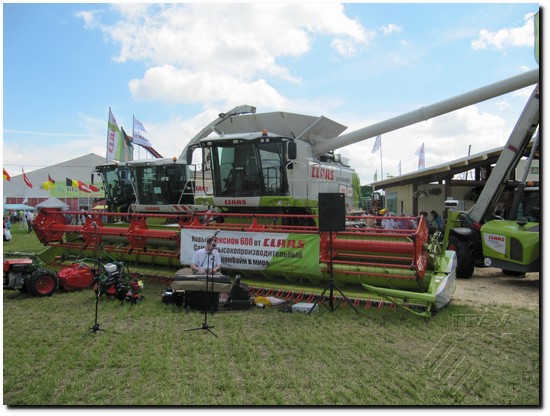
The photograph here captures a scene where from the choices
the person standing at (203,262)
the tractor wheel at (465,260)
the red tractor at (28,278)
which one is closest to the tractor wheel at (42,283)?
the red tractor at (28,278)

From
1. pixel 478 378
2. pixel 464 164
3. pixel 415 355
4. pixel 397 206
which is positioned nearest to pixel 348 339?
pixel 415 355

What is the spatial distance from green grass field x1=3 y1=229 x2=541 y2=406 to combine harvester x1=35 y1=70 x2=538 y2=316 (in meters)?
0.84

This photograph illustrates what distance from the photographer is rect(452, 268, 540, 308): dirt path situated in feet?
23.4

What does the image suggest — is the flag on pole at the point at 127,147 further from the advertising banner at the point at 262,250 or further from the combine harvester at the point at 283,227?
the advertising banner at the point at 262,250

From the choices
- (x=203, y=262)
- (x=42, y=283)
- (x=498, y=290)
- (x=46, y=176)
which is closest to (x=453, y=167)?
(x=498, y=290)

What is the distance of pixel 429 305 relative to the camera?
6.00 metres

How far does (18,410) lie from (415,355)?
3833 millimetres

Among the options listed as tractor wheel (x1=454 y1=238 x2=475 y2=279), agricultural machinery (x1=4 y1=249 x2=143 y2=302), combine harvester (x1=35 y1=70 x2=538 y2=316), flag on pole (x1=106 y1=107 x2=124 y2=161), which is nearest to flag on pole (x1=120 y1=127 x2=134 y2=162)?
flag on pole (x1=106 y1=107 x2=124 y2=161)

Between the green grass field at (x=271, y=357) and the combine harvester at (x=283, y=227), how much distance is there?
0.84 meters

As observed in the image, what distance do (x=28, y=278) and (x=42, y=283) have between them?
9.6 inches

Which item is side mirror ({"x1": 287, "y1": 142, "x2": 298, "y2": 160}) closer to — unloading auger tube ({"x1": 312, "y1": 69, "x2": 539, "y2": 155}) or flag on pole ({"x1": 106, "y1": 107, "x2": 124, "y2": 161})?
unloading auger tube ({"x1": 312, "y1": 69, "x2": 539, "y2": 155})

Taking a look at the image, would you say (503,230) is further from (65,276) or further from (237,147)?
(65,276)

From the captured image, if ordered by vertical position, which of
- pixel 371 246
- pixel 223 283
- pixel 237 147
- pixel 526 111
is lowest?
pixel 223 283

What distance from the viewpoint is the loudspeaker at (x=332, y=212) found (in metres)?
6.34
